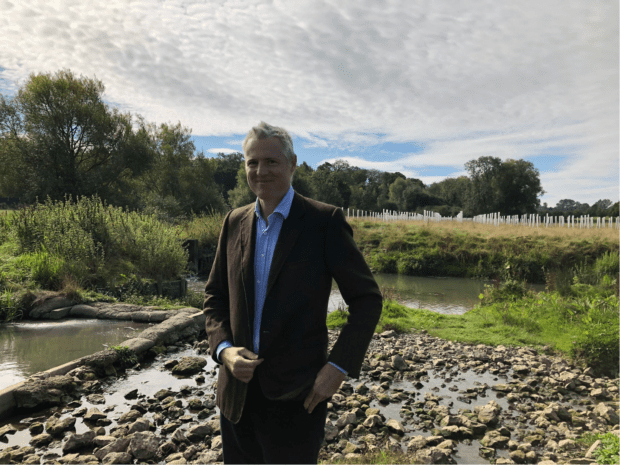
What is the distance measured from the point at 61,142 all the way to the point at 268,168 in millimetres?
28646

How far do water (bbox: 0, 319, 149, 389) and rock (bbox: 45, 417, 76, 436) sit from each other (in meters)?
1.23

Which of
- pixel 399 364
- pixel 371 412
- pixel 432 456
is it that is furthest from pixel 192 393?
pixel 399 364

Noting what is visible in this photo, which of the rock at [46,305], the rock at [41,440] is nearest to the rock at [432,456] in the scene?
the rock at [41,440]

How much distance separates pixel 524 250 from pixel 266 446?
823 inches

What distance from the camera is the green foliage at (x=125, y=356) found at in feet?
17.1

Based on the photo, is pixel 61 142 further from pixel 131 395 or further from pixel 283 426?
pixel 283 426

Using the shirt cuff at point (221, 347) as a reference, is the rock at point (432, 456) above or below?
below

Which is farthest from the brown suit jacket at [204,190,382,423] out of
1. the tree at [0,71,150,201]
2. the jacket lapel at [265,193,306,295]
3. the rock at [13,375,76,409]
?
the tree at [0,71,150,201]

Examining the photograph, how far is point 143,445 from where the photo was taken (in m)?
3.19

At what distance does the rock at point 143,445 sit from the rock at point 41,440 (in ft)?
2.48

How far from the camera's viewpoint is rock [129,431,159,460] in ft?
10.4

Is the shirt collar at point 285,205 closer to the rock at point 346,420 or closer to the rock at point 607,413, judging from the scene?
the rock at point 346,420

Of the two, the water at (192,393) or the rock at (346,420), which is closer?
the water at (192,393)

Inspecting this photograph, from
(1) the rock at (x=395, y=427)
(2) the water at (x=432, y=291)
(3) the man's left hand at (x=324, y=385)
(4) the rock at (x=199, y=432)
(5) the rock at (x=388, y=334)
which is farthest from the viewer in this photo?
(2) the water at (x=432, y=291)
